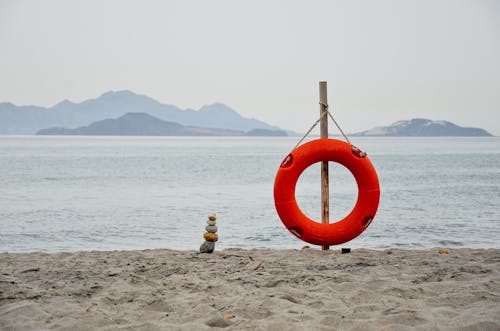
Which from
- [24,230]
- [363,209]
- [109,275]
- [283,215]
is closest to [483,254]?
[363,209]

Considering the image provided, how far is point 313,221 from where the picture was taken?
16.9 ft

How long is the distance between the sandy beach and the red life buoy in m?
0.26

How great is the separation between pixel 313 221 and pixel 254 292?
5.52ft

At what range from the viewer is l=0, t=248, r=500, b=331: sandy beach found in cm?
301

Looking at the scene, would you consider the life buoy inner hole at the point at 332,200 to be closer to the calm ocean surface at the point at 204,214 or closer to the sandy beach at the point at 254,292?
the calm ocean surface at the point at 204,214

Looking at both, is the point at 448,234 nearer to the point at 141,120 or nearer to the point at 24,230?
the point at 24,230

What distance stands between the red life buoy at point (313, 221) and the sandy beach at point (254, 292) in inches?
10.3

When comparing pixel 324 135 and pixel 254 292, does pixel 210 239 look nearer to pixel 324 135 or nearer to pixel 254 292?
pixel 324 135

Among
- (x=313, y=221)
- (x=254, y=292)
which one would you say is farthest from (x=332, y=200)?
(x=254, y=292)

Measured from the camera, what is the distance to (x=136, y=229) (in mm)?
9305

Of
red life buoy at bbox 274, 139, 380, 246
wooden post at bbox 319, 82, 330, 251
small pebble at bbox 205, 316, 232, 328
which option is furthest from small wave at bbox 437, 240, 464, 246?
small pebble at bbox 205, 316, 232, 328

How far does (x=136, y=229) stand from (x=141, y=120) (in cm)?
15758

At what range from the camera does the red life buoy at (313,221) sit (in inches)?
203

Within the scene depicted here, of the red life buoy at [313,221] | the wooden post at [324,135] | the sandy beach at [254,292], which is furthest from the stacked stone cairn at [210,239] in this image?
the wooden post at [324,135]
